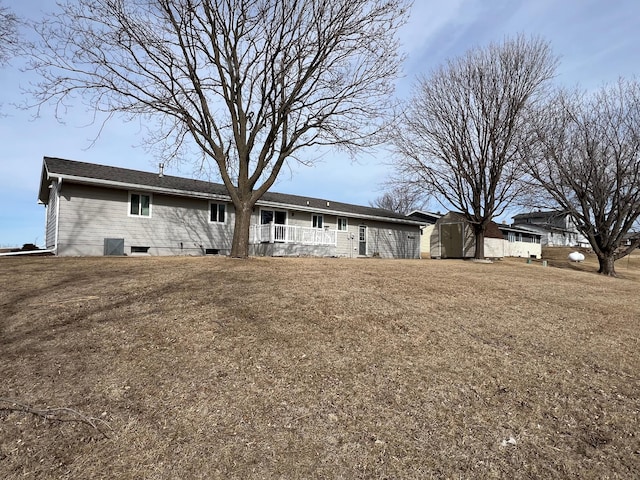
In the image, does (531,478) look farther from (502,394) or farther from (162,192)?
(162,192)

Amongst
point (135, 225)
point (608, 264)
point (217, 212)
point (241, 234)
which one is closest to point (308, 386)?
point (241, 234)

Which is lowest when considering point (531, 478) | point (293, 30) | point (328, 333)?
point (531, 478)

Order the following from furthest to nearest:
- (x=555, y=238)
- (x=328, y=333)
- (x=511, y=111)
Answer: (x=555, y=238) < (x=511, y=111) < (x=328, y=333)

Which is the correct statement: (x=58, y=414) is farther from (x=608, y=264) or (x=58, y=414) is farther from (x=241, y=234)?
(x=608, y=264)

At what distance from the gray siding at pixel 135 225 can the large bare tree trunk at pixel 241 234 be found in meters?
4.60

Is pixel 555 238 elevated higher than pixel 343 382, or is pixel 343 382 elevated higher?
pixel 555 238

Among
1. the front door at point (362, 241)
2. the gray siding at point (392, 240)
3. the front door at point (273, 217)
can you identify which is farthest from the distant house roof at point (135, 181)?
the gray siding at point (392, 240)

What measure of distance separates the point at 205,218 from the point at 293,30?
8998 mm

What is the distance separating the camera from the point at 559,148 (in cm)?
1745

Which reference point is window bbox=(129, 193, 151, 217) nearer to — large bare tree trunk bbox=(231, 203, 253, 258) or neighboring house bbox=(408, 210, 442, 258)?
large bare tree trunk bbox=(231, 203, 253, 258)

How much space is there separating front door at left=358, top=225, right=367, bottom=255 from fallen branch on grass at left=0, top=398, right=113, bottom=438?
21403mm

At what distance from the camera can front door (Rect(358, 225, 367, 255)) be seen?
24136 millimetres

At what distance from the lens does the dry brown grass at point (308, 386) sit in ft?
8.81

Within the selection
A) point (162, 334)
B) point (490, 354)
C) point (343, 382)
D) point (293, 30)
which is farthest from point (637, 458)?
point (293, 30)
